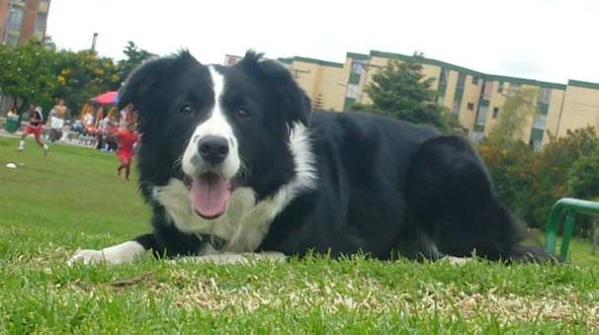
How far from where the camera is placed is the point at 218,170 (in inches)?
219

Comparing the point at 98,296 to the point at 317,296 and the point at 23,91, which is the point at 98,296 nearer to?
the point at 317,296

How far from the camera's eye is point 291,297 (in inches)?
156

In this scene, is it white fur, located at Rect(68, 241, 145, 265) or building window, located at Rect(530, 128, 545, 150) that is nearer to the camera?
white fur, located at Rect(68, 241, 145, 265)

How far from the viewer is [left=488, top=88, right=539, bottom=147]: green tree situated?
7012 centimetres

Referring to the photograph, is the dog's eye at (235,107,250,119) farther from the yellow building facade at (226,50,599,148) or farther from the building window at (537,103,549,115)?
the building window at (537,103,549,115)

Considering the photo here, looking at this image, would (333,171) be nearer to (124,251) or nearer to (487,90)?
(124,251)

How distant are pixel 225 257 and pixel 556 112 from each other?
81.8 meters

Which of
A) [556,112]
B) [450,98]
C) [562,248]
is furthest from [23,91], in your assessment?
[562,248]

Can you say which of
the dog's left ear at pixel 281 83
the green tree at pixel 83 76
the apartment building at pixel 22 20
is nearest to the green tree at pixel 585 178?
the dog's left ear at pixel 281 83

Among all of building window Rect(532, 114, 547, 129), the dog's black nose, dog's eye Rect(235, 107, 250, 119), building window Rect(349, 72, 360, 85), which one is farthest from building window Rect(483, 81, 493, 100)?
the dog's black nose

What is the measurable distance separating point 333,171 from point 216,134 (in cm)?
127

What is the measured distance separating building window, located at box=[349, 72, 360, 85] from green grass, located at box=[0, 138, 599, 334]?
81.9m

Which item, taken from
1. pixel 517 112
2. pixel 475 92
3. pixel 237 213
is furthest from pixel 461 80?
pixel 237 213

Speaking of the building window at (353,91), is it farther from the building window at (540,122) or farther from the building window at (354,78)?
the building window at (540,122)
